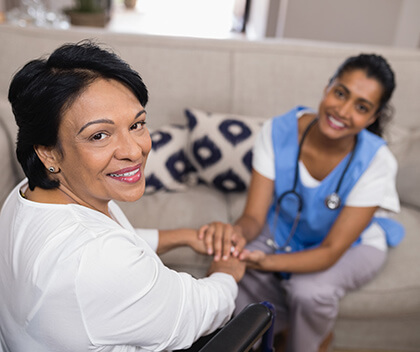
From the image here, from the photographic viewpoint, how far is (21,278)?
2.70 feet

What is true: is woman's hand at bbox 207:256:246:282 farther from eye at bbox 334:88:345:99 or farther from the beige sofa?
eye at bbox 334:88:345:99

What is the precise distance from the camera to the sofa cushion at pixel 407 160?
6.24ft

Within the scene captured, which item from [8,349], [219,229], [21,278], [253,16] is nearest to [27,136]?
[21,278]

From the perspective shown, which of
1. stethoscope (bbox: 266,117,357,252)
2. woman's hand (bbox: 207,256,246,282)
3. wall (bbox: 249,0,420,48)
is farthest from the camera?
wall (bbox: 249,0,420,48)

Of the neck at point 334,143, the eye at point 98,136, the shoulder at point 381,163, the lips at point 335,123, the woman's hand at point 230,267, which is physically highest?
the eye at point 98,136

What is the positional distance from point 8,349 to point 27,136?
16.8 inches

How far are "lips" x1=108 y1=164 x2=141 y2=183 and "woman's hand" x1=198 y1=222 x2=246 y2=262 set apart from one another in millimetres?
507

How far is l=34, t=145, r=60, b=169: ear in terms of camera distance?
0.85m

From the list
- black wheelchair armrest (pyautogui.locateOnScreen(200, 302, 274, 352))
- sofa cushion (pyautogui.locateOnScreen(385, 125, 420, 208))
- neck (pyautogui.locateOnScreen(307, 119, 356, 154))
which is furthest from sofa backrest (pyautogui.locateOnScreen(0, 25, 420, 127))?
black wheelchair armrest (pyautogui.locateOnScreen(200, 302, 274, 352))

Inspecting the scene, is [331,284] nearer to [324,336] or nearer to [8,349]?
[324,336]

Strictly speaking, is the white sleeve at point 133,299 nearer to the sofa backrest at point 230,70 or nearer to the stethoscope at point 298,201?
the stethoscope at point 298,201

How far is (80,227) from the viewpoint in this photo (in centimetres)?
81

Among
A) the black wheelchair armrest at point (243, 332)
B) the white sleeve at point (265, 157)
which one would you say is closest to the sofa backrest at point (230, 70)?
the white sleeve at point (265, 157)

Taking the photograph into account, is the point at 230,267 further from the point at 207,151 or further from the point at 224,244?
the point at 207,151
